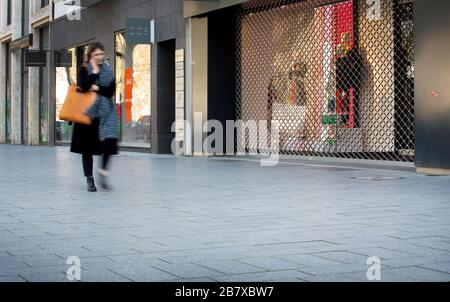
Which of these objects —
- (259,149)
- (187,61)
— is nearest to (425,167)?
(259,149)

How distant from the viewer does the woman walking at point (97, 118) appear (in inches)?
361

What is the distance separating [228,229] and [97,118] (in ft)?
12.2

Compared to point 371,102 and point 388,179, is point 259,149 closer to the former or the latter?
point 371,102

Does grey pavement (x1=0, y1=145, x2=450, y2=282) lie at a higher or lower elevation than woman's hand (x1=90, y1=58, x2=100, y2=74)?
lower

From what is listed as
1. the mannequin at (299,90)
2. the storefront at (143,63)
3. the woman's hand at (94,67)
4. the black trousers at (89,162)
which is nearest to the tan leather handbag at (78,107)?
the woman's hand at (94,67)

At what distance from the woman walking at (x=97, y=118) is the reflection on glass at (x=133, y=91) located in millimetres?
11385

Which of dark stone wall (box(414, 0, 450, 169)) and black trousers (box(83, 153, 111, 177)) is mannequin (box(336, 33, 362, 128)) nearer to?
dark stone wall (box(414, 0, 450, 169))

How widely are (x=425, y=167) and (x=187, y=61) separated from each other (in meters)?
8.43

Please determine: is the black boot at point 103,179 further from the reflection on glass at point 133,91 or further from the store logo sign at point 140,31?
the reflection on glass at point 133,91

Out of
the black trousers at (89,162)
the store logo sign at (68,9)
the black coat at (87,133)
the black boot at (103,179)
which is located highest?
the store logo sign at (68,9)

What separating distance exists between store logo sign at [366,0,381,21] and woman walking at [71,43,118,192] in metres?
7.21

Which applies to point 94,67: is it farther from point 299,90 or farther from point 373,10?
point 299,90

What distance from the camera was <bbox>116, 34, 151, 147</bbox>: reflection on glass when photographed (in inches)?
822

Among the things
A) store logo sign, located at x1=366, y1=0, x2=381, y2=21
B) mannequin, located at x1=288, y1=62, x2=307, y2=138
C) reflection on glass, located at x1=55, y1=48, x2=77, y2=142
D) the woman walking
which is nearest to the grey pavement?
the woman walking
